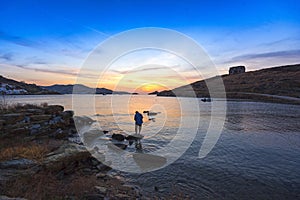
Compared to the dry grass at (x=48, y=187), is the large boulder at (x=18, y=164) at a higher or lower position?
higher

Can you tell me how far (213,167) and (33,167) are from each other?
12666mm

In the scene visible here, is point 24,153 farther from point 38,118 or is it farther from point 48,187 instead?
point 38,118

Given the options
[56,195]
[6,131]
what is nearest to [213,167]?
[56,195]

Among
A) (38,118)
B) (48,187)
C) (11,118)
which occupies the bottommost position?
(48,187)

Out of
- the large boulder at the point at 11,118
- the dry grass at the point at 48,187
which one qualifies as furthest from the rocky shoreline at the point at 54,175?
the large boulder at the point at 11,118

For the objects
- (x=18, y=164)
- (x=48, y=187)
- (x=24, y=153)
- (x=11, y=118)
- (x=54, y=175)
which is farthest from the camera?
(x=11, y=118)

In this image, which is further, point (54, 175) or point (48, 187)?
point (54, 175)

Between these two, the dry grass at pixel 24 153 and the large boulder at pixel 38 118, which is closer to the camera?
the dry grass at pixel 24 153

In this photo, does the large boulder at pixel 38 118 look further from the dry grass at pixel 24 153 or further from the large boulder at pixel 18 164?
the large boulder at pixel 18 164

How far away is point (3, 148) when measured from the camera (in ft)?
45.9

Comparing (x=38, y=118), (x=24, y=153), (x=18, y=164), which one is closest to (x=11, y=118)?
(x=38, y=118)

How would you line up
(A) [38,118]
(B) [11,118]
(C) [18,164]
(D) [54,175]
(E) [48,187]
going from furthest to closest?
(A) [38,118], (B) [11,118], (D) [54,175], (C) [18,164], (E) [48,187]

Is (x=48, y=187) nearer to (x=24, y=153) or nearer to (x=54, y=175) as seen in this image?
(x=54, y=175)

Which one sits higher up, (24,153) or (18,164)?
(18,164)
